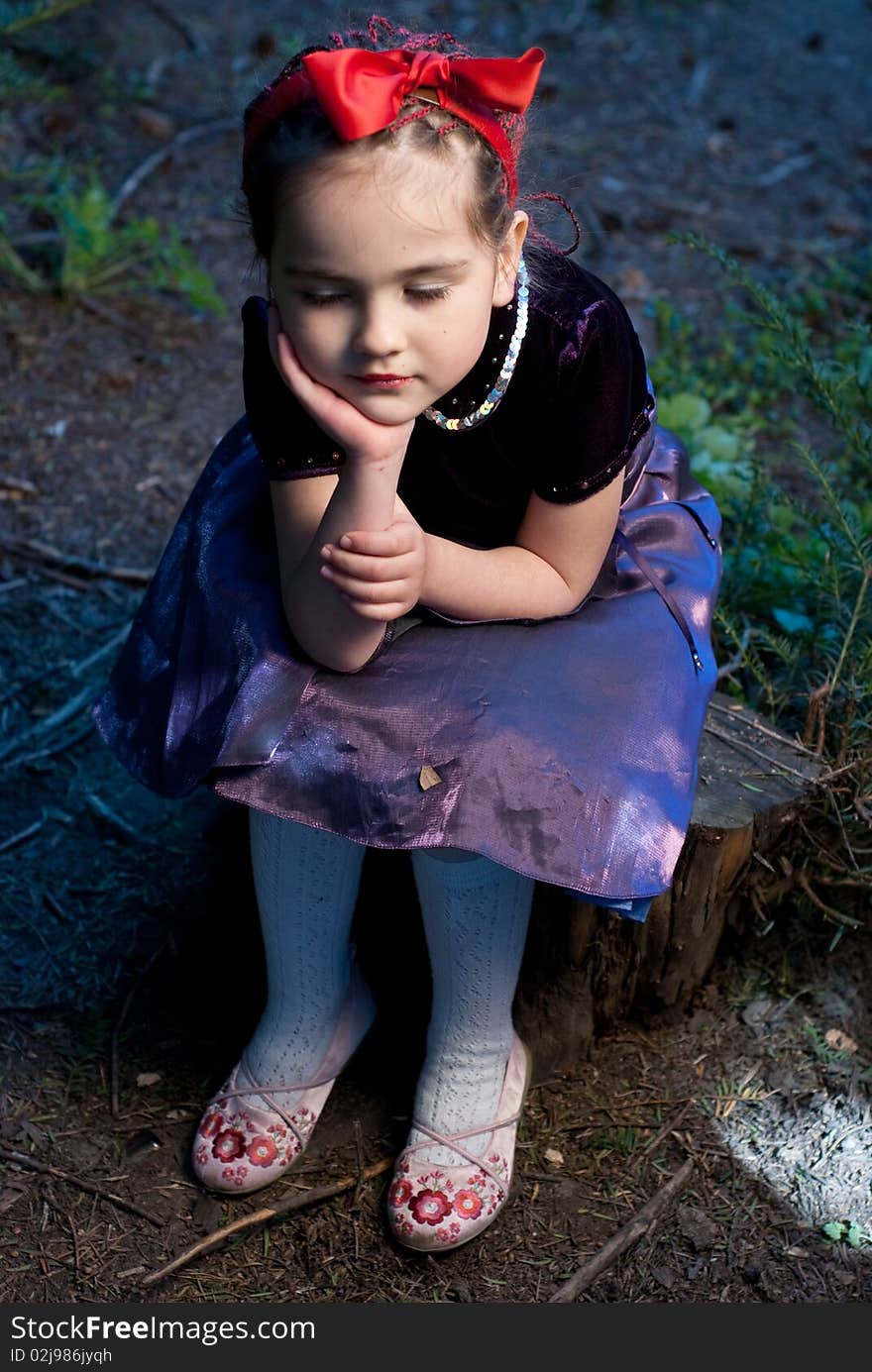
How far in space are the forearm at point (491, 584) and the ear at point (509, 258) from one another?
0.87 ft

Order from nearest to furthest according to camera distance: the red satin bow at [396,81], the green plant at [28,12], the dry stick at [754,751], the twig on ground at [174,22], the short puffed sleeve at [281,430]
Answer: the red satin bow at [396,81], the short puffed sleeve at [281,430], the dry stick at [754,751], the green plant at [28,12], the twig on ground at [174,22]

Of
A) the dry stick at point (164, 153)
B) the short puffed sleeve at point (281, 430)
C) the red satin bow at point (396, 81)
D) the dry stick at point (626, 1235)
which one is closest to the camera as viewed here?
the red satin bow at point (396, 81)

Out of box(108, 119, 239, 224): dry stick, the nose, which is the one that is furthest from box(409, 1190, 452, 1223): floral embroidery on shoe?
box(108, 119, 239, 224): dry stick

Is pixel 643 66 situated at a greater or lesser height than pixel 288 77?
lesser

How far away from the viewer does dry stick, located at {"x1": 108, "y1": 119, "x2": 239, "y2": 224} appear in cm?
407

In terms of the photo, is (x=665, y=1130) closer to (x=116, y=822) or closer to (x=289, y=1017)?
(x=289, y=1017)

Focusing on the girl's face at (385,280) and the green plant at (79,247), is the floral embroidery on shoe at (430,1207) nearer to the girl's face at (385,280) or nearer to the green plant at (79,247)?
the girl's face at (385,280)

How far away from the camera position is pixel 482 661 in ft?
5.29

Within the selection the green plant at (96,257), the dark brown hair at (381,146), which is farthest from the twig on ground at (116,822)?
the green plant at (96,257)

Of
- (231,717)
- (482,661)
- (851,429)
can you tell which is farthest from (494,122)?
(851,429)

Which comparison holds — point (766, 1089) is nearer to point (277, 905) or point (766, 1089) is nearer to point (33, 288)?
point (277, 905)

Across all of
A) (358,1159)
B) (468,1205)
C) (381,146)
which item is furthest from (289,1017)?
(381,146)

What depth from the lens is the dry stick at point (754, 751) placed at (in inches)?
76.2

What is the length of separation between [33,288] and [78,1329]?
2.77m
